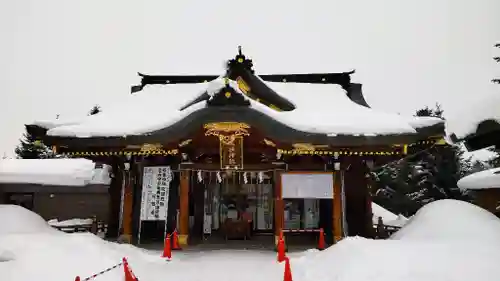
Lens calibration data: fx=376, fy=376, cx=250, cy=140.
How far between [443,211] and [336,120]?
159 inches

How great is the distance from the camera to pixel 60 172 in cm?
2025

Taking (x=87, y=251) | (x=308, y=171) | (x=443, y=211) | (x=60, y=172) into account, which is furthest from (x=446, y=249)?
(x=60, y=172)

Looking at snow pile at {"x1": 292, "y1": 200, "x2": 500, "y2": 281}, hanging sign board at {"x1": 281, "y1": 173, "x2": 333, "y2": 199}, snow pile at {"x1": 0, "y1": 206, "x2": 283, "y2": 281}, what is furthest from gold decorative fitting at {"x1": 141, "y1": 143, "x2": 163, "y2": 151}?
snow pile at {"x1": 292, "y1": 200, "x2": 500, "y2": 281}

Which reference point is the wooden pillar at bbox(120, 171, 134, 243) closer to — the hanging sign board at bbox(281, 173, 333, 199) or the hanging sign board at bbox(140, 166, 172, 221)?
the hanging sign board at bbox(140, 166, 172, 221)

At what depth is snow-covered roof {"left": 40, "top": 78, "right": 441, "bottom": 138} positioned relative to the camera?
11008 millimetres

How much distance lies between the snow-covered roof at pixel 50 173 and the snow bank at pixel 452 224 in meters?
14.5

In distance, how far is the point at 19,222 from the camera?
10.2 m

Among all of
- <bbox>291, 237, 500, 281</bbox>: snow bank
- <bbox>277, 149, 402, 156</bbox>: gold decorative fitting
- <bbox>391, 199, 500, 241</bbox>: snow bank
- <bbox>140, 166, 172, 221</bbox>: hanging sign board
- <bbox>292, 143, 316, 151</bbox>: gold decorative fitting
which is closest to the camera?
<bbox>291, 237, 500, 281</bbox>: snow bank

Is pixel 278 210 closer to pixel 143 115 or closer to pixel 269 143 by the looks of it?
pixel 269 143

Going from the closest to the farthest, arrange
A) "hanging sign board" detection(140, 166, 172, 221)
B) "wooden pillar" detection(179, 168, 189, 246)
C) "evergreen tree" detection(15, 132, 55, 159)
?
1. "wooden pillar" detection(179, 168, 189, 246)
2. "hanging sign board" detection(140, 166, 172, 221)
3. "evergreen tree" detection(15, 132, 55, 159)

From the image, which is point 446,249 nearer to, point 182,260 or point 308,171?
point 308,171

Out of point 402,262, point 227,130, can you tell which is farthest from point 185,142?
point 402,262

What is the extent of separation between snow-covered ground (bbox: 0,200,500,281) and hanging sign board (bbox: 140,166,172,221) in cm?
170

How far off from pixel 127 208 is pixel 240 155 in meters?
4.16
